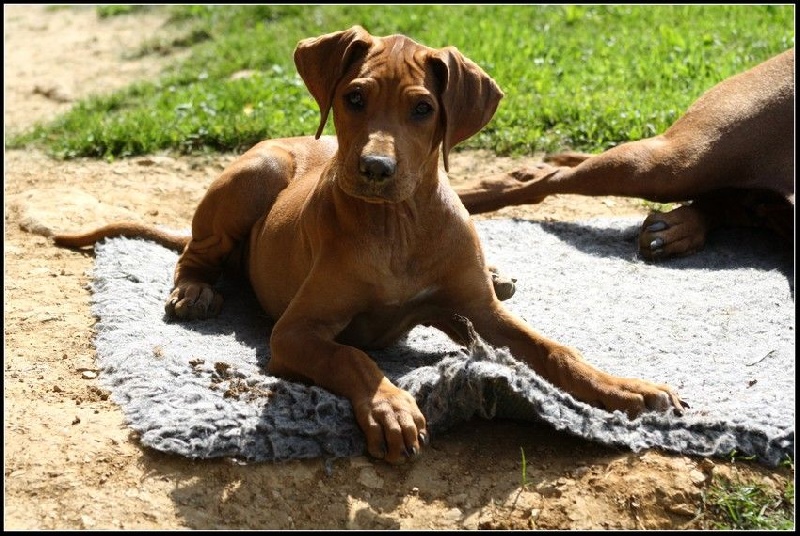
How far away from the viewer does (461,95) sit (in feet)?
16.1

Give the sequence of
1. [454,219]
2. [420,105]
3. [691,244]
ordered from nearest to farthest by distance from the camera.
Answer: [420,105]
[454,219]
[691,244]

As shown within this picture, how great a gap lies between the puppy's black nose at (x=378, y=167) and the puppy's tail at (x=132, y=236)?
2561 millimetres

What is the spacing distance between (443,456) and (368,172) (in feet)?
3.76

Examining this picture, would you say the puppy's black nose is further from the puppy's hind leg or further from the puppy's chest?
the puppy's hind leg

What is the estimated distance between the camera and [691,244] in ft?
22.3

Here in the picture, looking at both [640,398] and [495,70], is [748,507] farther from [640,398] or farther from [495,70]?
[495,70]

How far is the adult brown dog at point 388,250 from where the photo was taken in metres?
4.60

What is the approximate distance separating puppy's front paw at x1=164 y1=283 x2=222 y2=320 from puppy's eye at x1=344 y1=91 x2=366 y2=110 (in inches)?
64.6

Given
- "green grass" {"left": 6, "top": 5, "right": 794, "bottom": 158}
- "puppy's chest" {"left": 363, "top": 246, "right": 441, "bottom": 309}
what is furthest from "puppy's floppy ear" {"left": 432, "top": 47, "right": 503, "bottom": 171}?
"green grass" {"left": 6, "top": 5, "right": 794, "bottom": 158}

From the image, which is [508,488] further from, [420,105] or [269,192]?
[269,192]

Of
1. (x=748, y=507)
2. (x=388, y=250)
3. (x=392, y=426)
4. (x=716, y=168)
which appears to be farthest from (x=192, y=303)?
(x=716, y=168)

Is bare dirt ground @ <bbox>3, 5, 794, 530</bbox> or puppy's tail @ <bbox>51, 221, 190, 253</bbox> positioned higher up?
bare dirt ground @ <bbox>3, 5, 794, 530</bbox>

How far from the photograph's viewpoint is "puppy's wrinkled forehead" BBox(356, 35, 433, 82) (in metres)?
4.73

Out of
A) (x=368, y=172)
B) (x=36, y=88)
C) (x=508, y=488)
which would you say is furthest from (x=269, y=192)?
(x=36, y=88)
